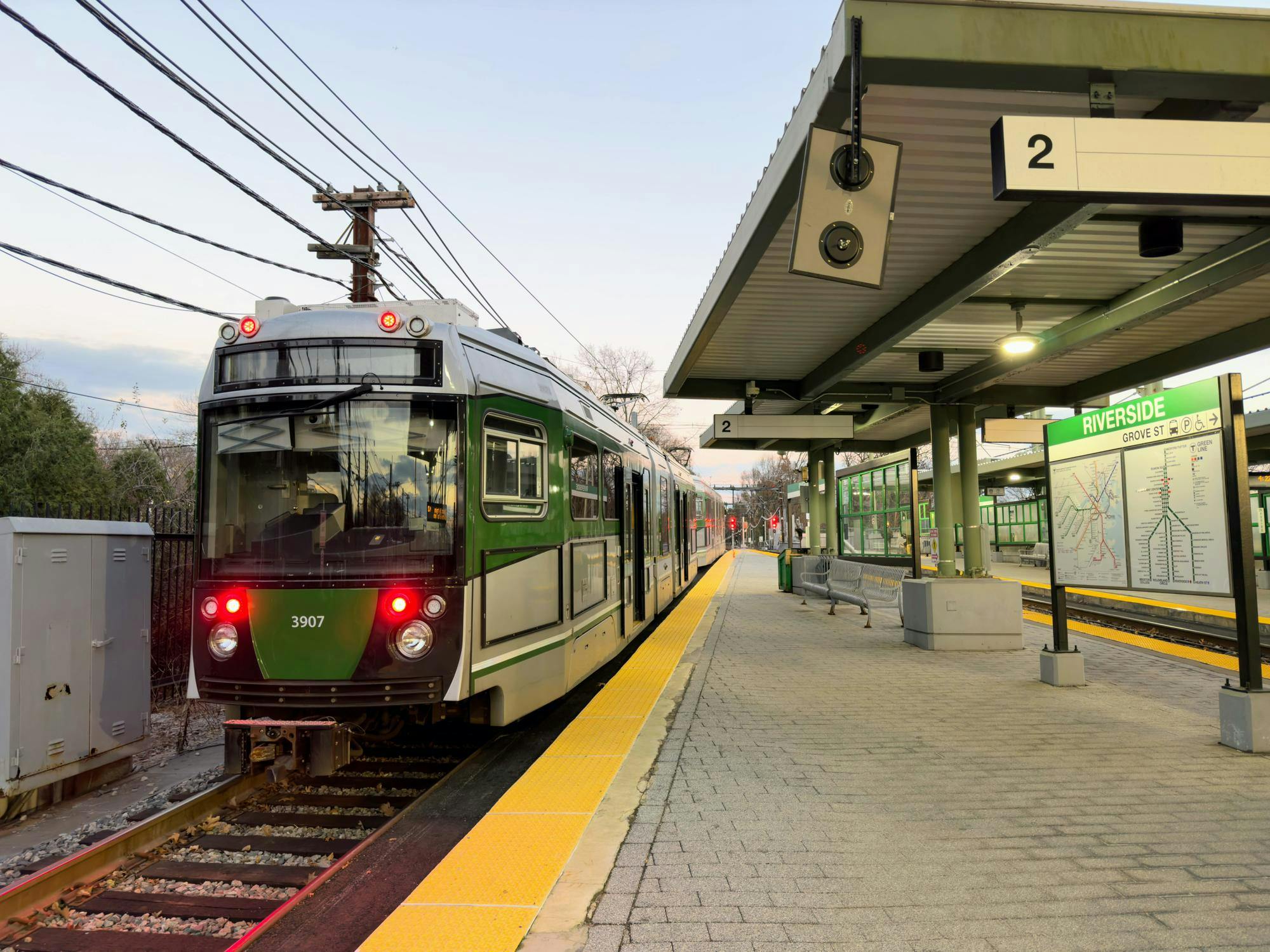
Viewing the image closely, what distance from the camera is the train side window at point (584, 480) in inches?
278

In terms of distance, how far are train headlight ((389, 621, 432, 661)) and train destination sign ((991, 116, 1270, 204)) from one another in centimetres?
407

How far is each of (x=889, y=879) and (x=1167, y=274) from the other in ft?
20.8

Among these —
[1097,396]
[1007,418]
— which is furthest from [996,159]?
[1007,418]

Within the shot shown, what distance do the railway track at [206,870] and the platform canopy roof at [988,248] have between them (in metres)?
5.16

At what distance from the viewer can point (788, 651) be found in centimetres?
1061

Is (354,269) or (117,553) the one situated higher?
(354,269)

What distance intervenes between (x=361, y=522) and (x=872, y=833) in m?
3.47

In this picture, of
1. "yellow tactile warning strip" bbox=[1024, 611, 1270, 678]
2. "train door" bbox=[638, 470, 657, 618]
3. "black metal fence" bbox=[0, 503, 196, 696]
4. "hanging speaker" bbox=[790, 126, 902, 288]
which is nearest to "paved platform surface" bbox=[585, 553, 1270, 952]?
"yellow tactile warning strip" bbox=[1024, 611, 1270, 678]

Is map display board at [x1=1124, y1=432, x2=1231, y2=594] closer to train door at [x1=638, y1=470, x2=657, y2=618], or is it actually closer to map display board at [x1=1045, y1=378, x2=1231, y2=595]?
map display board at [x1=1045, y1=378, x2=1231, y2=595]

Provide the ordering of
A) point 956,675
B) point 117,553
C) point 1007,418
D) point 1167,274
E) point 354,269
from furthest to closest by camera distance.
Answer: point 354,269, point 1007,418, point 956,675, point 1167,274, point 117,553

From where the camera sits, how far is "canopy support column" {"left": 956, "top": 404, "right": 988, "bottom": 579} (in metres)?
11.1

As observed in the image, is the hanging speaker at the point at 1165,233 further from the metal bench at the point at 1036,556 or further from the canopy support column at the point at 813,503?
the metal bench at the point at 1036,556

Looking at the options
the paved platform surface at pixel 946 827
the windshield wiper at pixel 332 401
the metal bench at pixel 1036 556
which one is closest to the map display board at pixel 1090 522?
the paved platform surface at pixel 946 827

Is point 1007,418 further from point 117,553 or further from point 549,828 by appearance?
point 117,553
